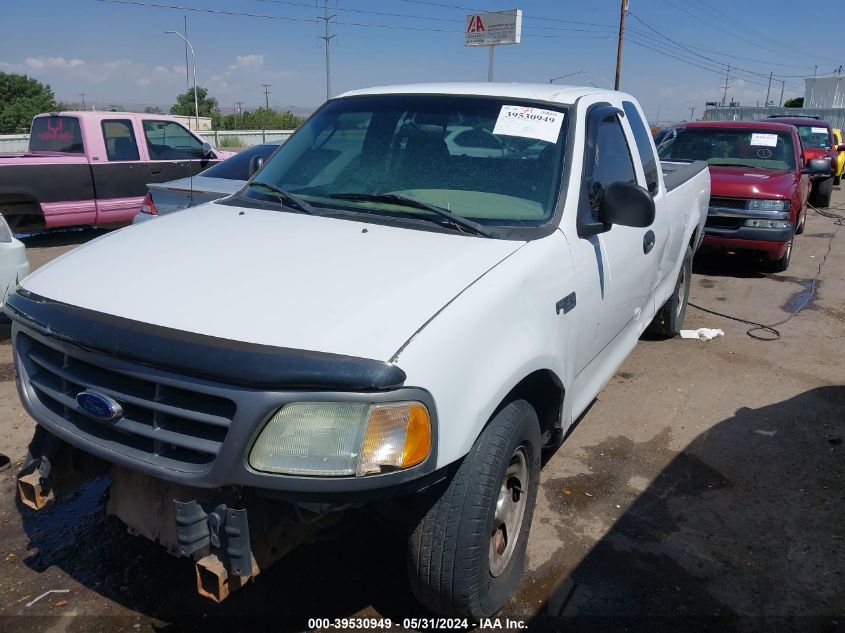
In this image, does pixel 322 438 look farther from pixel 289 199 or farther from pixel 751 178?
pixel 751 178

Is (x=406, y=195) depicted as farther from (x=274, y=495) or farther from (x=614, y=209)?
(x=274, y=495)

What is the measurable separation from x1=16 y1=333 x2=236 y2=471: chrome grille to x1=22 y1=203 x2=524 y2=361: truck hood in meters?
0.20

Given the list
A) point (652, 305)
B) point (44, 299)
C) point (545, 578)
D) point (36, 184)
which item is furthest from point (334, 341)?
point (36, 184)

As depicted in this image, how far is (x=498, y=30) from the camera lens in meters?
27.5

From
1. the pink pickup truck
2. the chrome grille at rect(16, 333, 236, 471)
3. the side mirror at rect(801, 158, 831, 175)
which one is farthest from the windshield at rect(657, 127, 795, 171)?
the chrome grille at rect(16, 333, 236, 471)

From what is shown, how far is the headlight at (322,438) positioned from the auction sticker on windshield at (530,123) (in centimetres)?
182

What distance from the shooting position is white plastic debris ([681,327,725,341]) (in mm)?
6374

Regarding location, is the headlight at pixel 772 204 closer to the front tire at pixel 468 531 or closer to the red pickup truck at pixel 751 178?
the red pickup truck at pixel 751 178

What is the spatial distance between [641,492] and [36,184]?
8.57 m

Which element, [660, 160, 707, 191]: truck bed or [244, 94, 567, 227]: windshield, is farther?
[660, 160, 707, 191]: truck bed

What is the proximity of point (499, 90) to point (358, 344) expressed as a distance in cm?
209

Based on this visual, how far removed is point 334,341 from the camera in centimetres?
210

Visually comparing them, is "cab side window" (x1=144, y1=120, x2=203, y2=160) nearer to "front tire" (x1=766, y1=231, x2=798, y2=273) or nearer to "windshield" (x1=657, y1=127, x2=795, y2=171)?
"windshield" (x1=657, y1=127, x2=795, y2=171)

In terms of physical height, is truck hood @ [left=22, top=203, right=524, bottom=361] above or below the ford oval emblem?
above
